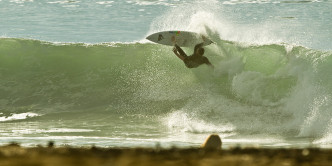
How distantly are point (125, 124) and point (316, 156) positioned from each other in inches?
354

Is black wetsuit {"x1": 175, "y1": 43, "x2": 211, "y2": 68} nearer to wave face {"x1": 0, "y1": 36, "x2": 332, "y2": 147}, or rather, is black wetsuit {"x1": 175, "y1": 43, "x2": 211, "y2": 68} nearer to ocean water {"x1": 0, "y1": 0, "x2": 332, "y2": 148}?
ocean water {"x1": 0, "y1": 0, "x2": 332, "y2": 148}

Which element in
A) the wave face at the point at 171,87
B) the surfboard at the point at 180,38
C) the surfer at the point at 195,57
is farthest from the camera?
the surfboard at the point at 180,38

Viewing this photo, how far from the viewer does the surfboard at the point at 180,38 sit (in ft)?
54.8

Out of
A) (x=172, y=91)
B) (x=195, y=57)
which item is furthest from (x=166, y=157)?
(x=172, y=91)

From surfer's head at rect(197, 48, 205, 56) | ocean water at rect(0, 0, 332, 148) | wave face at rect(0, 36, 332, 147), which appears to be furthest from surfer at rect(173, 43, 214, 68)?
wave face at rect(0, 36, 332, 147)

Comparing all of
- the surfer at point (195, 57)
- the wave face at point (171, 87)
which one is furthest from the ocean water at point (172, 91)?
the surfer at point (195, 57)

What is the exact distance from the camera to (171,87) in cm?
1706

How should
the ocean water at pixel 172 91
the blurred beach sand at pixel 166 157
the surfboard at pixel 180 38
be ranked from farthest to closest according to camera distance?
the surfboard at pixel 180 38
the ocean water at pixel 172 91
the blurred beach sand at pixel 166 157

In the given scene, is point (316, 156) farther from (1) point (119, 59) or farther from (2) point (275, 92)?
(1) point (119, 59)

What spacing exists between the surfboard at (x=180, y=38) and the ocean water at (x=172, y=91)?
1.13 feet

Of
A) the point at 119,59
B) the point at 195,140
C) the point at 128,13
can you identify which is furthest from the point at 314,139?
the point at 128,13

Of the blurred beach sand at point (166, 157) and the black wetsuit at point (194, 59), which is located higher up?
the blurred beach sand at point (166, 157)

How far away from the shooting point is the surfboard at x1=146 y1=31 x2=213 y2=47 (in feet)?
54.8

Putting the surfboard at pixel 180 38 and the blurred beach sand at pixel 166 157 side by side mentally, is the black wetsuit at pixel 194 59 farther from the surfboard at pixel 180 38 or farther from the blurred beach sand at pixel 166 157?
the blurred beach sand at pixel 166 157
